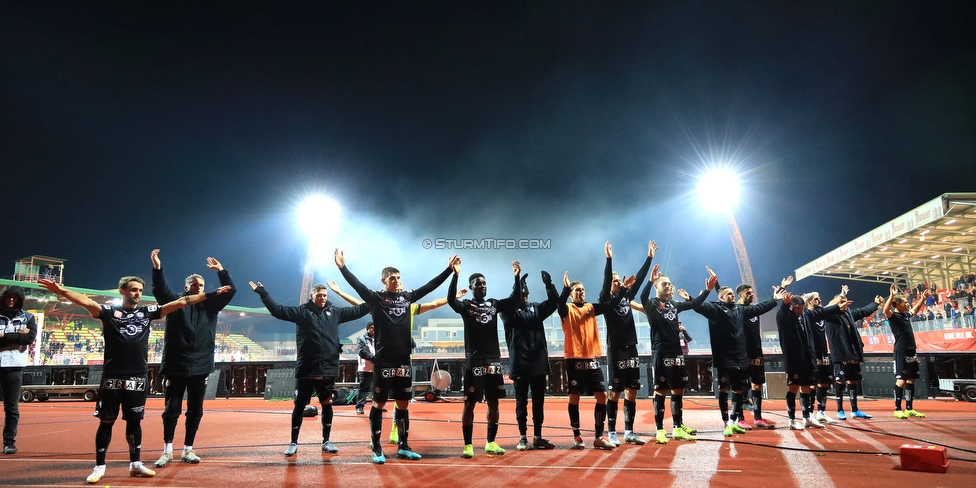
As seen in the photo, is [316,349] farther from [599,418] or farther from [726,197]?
[726,197]

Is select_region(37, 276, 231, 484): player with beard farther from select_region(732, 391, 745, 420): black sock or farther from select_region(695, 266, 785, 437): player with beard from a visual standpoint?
select_region(732, 391, 745, 420): black sock

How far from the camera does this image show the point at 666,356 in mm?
7367

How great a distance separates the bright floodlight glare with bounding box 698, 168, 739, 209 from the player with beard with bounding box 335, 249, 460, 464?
42846 mm

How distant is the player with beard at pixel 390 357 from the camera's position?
6098 millimetres

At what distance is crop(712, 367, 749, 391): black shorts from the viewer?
7.87 meters

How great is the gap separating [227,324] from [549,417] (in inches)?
1893

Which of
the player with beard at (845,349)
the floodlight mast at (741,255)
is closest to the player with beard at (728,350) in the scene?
the player with beard at (845,349)

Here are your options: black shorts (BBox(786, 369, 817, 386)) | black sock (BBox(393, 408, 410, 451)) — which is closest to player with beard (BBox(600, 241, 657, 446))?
black sock (BBox(393, 408, 410, 451))

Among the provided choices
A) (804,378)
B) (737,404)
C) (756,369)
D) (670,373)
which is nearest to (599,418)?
(670,373)

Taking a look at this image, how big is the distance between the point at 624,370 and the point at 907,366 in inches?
279

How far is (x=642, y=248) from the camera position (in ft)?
185

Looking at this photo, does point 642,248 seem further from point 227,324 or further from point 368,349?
point 368,349

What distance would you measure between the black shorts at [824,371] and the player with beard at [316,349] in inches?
316

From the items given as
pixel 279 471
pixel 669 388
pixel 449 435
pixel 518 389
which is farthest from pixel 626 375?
pixel 279 471
